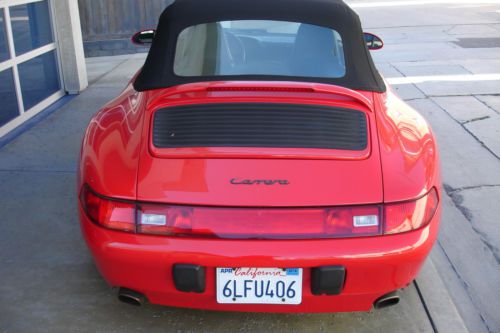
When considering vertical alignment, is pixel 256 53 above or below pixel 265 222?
above

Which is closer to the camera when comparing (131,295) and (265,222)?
(265,222)

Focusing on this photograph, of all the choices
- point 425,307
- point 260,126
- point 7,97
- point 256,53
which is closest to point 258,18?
point 256,53

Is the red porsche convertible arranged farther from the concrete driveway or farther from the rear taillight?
the concrete driveway

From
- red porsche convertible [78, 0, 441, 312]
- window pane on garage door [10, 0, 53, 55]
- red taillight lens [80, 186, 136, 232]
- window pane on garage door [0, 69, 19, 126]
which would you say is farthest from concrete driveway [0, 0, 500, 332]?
window pane on garage door [10, 0, 53, 55]

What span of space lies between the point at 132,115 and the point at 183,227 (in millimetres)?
764

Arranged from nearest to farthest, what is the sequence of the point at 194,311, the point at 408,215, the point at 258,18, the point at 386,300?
the point at 408,215, the point at 386,300, the point at 194,311, the point at 258,18

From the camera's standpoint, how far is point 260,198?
2340mm

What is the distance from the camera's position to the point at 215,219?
2.34 meters

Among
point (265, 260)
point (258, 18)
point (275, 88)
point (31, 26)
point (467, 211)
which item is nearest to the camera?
point (265, 260)

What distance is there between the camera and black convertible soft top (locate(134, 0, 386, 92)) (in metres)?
3.00

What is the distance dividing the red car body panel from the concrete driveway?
0.44 meters

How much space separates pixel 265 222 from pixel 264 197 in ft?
0.33

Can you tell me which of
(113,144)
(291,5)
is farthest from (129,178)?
(291,5)

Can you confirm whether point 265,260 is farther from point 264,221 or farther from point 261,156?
point 261,156
